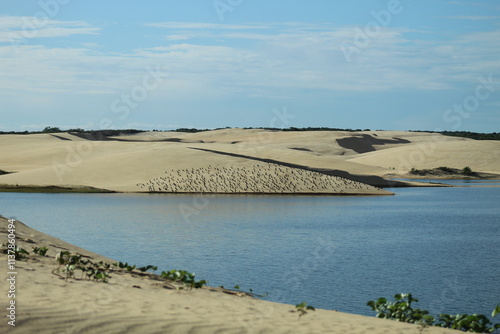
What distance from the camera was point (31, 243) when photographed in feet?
57.1

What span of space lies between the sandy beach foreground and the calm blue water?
3.16 m

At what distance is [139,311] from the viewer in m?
10.2

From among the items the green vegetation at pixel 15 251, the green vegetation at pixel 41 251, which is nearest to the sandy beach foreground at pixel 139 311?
the green vegetation at pixel 15 251

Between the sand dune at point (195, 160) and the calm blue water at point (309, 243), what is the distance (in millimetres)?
17052

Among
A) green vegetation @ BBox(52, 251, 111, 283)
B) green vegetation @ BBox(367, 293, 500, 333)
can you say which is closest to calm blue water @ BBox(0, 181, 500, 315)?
green vegetation @ BBox(367, 293, 500, 333)

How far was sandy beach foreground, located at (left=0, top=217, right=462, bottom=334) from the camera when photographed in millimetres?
9305

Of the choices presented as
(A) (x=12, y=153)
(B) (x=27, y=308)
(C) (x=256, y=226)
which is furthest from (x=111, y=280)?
(A) (x=12, y=153)

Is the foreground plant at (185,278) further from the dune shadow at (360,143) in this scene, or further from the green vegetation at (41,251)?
the dune shadow at (360,143)

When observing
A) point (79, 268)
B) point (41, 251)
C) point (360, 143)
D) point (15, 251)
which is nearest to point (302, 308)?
point (79, 268)

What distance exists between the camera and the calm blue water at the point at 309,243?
1700 cm

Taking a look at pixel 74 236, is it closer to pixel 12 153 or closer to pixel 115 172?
pixel 115 172

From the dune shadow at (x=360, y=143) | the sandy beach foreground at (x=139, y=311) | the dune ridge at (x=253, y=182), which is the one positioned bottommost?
the sandy beach foreground at (x=139, y=311)

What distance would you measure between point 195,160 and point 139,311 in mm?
60771

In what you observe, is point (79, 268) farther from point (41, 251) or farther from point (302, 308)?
point (302, 308)
